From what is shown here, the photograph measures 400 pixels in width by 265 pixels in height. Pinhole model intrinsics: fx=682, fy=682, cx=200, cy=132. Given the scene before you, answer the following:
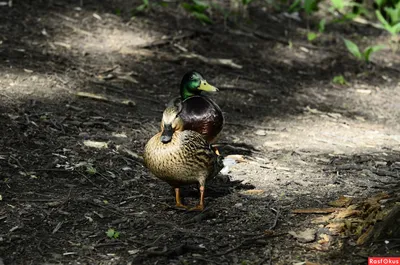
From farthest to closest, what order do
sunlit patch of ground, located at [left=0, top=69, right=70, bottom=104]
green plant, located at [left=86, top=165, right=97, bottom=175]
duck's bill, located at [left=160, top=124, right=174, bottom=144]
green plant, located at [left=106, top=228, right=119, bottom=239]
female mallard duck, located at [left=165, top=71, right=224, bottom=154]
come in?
sunlit patch of ground, located at [left=0, top=69, right=70, bottom=104], female mallard duck, located at [left=165, top=71, right=224, bottom=154], green plant, located at [left=86, top=165, right=97, bottom=175], duck's bill, located at [left=160, top=124, right=174, bottom=144], green plant, located at [left=106, top=228, right=119, bottom=239]

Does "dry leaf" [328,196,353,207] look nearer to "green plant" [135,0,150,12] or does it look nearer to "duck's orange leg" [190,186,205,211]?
"duck's orange leg" [190,186,205,211]

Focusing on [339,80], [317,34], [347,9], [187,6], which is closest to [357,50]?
[339,80]

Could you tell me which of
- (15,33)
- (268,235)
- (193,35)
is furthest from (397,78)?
(268,235)

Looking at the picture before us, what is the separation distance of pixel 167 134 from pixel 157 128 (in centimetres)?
195

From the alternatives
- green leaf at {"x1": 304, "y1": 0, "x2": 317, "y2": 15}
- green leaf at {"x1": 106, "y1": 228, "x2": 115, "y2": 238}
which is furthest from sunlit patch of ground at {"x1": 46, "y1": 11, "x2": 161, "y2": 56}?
green leaf at {"x1": 106, "y1": 228, "x2": 115, "y2": 238}

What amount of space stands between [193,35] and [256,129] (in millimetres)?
2731

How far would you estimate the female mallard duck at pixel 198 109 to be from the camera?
18.5 feet

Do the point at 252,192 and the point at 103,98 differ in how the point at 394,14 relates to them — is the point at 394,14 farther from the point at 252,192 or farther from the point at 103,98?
the point at 252,192

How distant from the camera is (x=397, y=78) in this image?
936cm

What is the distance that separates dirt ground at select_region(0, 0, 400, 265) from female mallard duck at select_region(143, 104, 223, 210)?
0.88 feet

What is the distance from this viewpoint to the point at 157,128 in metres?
6.63

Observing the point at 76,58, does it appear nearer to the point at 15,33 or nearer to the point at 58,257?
the point at 15,33

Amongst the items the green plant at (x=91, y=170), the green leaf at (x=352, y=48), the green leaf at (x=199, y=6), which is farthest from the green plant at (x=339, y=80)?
the green plant at (x=91, y=170)

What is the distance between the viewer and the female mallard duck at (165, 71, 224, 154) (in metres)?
5.64
